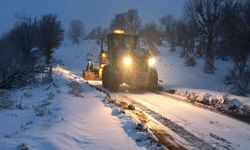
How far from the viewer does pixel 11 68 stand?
20.0 meters

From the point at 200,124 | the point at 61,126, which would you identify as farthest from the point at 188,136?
the point at 61,126

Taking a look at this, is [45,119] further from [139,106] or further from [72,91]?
[72,91]

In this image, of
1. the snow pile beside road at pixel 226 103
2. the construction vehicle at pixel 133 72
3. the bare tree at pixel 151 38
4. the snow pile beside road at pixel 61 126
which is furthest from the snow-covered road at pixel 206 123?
the bare tree at pixel 151 38

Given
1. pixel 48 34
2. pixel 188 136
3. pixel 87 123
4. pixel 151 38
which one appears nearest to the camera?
pixel 188 136

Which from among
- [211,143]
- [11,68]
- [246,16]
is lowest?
[211,143]

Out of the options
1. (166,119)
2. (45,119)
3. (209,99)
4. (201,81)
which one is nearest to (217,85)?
(201,81)

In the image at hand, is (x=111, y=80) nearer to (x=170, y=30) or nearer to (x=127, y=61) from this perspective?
(x=127, y=61)

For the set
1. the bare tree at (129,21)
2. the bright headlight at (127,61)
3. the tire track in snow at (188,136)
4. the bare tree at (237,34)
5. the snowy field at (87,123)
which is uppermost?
the bare tree at (129,21)

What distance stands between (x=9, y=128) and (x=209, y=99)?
35.2 feet

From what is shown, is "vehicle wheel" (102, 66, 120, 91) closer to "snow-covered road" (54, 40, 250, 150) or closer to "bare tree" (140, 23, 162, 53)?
"snow-covered road" (54, 40, 250, 150)

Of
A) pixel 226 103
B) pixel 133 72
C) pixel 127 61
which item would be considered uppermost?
pixel 127 61

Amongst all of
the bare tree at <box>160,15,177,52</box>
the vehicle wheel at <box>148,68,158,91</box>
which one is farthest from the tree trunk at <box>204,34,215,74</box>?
the vehicle wheel at <box>148,68,158,91</box>

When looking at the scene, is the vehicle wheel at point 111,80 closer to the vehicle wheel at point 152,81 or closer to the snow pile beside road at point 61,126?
the vehicle wheel at point 152,81

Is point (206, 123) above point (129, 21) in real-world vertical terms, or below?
below
